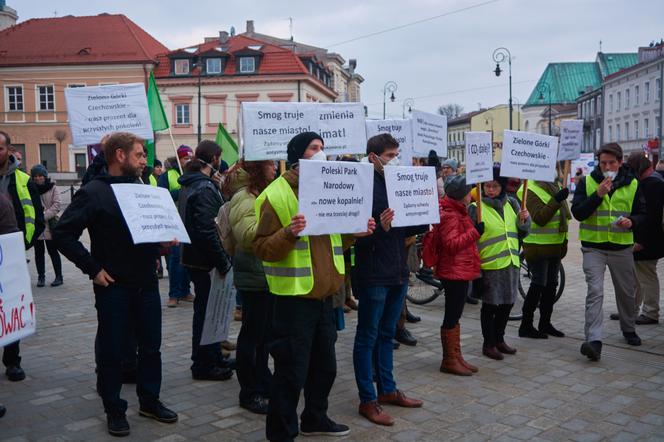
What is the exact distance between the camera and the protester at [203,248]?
5793 millimetres

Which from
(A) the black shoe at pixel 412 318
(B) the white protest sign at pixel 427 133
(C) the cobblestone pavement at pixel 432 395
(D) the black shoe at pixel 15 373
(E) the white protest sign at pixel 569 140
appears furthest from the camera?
(A) the black shoe at pixel 412 318

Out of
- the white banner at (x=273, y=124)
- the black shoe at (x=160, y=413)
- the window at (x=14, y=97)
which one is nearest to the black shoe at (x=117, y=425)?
the black shoe at (x=160, y=413)

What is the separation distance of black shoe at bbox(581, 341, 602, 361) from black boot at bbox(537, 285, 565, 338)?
0.96 metres

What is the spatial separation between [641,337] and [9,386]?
6.57 metres

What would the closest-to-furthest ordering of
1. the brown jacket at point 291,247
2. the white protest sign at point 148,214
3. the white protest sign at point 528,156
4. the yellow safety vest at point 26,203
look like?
the brown jacket at point 291,247
the white protest sign at point 148,214
the yellow safety vest at point 26,203
the white protest sign at point 528,156

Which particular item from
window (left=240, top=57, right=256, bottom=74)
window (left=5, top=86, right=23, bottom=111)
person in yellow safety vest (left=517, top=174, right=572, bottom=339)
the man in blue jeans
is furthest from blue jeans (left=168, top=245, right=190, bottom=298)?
window (left=5, top=86, right=23, bottom=111)

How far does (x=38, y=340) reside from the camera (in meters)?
7.49

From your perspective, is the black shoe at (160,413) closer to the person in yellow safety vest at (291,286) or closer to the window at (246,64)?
the person in yellow safety vest at (291,286)

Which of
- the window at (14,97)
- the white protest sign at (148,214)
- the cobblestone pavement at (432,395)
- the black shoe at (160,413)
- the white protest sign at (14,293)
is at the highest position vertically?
the window at (14,97)

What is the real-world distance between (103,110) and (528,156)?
175 inches

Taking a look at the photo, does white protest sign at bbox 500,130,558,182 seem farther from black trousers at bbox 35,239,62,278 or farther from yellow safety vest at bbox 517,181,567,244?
black trousers at bbox 35,239,62,278

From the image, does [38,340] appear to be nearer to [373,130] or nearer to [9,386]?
[9,386]

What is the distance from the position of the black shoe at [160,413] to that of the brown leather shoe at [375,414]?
55.5 inches

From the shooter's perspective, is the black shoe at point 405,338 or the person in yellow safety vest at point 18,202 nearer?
the person in yellow safety vest at point 18,202
